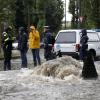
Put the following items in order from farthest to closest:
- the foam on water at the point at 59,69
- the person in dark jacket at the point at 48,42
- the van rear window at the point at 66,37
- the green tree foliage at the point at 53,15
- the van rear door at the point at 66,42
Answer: the green tree foliage at the point at 53,15
the van rear window at the point at 66,37
the van rear door at the point at 66,42
the person in dark jacket at the point at 48,42
the foam on water at the point at 59,69

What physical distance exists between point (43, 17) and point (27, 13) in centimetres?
268

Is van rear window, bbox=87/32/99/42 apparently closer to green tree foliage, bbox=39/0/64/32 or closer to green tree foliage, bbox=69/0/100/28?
green tree foliage, bbox=69/0/100/28

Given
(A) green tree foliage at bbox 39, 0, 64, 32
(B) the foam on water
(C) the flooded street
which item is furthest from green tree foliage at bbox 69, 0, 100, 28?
(B) the foam on water

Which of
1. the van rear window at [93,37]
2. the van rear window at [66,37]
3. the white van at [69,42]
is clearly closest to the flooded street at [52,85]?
the white van at [69,42]

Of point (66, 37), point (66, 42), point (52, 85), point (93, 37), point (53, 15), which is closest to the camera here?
point (52, 85)

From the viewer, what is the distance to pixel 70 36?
27.2 meters

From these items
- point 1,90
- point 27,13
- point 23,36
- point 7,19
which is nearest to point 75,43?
point 23,36

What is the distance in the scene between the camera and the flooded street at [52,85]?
440 inches

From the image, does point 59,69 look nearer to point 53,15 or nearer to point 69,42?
point 69,42

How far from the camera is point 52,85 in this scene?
507 inches

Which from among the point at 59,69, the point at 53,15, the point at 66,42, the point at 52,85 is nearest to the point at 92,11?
the point at 53,15

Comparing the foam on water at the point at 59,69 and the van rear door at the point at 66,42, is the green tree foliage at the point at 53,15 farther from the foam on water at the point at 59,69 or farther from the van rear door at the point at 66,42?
the foam on water at the point at 59,69

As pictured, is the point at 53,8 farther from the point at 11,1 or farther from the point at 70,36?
the point at 70,36

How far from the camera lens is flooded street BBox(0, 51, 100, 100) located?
11.2 meters
